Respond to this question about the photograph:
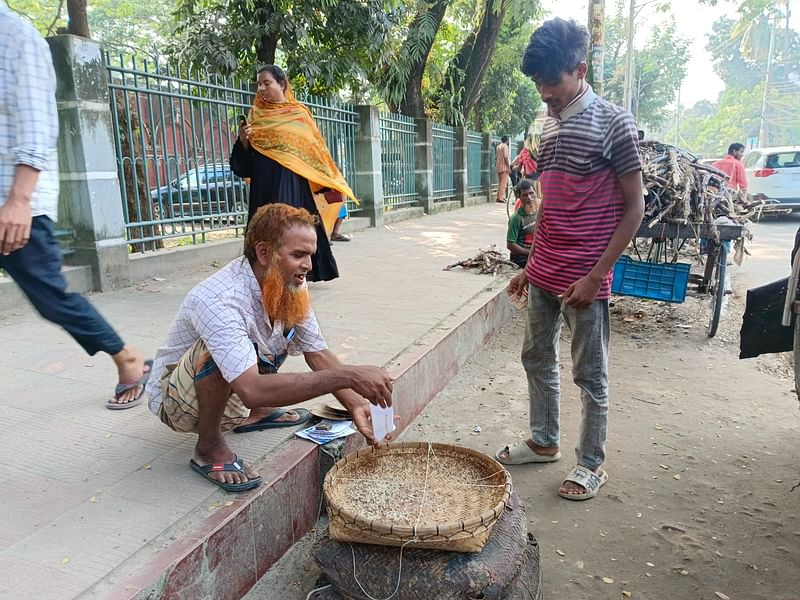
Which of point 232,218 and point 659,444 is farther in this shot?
point 232,218

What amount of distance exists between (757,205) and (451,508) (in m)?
5.26

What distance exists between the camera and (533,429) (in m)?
3.04

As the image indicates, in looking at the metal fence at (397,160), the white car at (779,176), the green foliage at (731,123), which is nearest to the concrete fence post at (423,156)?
the metal fence at (397,160)

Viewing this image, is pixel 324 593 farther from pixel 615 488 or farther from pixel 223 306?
pixel 615 488

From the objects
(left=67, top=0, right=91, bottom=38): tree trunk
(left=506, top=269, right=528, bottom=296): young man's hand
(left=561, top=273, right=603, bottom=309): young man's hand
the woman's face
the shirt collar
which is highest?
(left=67, top=0, right=91, bottom=38): tree trunk

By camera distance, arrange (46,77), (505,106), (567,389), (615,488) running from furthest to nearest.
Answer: (505,106) < (567,389) < (615,488) < (46,77)

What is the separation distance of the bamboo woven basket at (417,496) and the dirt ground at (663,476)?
42cm

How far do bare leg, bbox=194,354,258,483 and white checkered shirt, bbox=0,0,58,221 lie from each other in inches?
38.8

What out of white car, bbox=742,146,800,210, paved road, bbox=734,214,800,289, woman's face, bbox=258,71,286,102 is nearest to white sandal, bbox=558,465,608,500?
woman's face, bbox=258,71,286,102

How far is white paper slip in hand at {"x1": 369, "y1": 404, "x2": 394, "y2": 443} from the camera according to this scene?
84.5 inches

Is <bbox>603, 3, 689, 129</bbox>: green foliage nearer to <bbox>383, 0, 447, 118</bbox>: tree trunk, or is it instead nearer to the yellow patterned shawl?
<bbox>383, 0, 447, 118</bbox>: tree trunk

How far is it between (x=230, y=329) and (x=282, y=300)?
23cm

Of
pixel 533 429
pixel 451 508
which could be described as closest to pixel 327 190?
pixel 533 429

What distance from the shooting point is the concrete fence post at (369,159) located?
9977 millimetres
